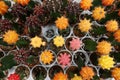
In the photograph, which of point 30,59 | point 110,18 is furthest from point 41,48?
point 110,18

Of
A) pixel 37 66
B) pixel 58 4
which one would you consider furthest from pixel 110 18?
pixel 37 66

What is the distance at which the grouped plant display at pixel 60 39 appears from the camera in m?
0.97

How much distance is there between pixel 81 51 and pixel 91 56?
0.04 metres

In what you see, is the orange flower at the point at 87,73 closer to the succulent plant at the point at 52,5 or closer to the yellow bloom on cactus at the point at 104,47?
the yellow bloom on cactus at the point at 104,47

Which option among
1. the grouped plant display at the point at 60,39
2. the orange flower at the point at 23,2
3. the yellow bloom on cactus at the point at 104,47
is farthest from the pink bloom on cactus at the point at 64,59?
the orange flower at the point at 23,2

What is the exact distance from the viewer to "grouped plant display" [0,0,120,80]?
0.97 meters

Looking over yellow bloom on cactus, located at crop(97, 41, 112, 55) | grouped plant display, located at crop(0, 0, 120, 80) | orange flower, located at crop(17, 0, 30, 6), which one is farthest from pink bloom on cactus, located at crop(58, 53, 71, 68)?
orange flower, located at crop(17, 0, 30, 6)

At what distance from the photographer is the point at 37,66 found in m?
1.03

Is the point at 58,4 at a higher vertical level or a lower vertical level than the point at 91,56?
higher

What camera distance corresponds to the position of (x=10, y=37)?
3.15 ft

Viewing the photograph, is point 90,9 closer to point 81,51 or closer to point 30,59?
point 81,51

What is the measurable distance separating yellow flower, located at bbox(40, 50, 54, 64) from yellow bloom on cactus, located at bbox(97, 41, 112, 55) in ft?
0.55

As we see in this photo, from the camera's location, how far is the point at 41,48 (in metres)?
1.00

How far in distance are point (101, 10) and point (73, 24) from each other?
121 millimetres
